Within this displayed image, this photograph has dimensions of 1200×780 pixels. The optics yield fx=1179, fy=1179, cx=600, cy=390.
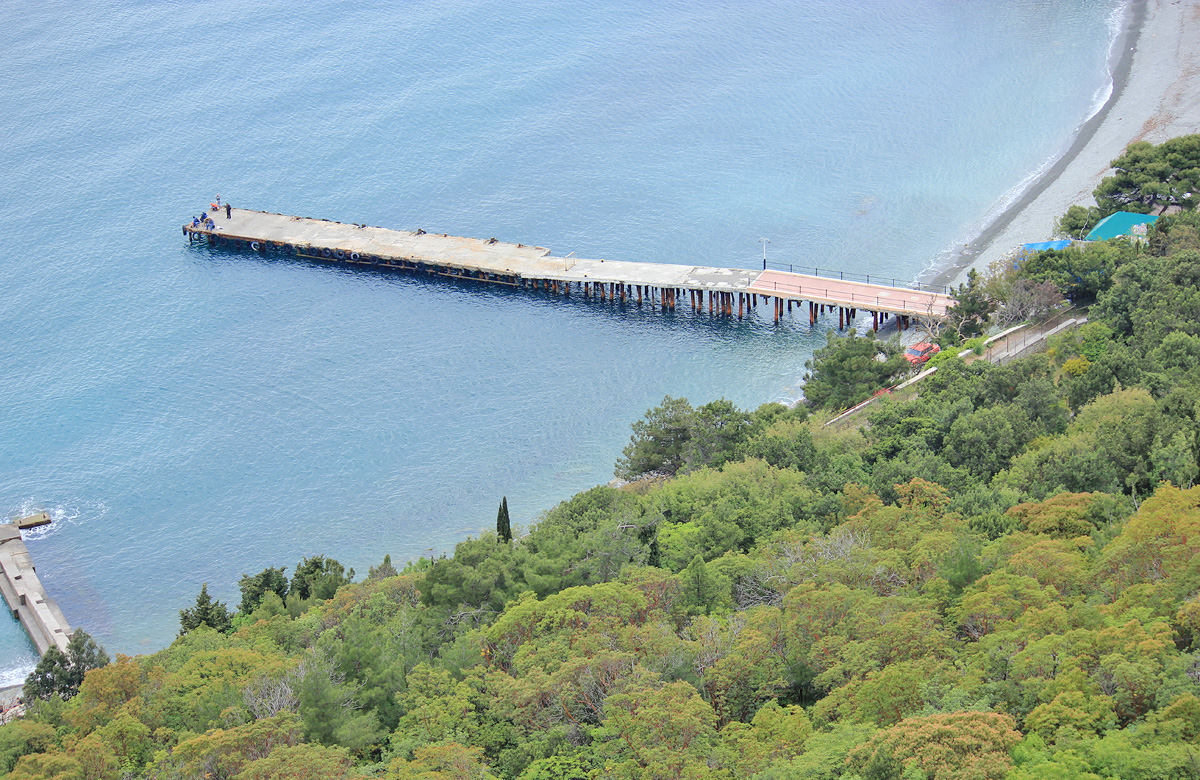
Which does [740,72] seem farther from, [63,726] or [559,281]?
[63,726]

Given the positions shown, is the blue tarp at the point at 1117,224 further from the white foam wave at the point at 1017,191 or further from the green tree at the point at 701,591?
the green tree at the point at 701,591

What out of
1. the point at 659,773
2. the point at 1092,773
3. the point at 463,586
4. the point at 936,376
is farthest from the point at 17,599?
the point at 1092,773

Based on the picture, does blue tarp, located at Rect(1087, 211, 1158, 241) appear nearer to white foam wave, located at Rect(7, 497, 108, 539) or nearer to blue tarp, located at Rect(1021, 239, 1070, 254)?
blue tarp, located at Rect(1021, 239, 1070, 254)

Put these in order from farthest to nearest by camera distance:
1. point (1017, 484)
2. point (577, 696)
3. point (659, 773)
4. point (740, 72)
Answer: point (740, 72), point (1017, 484), point (577, 696), point (659, 773)

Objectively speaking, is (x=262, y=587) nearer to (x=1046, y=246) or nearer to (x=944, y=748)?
(x=944, y=748)

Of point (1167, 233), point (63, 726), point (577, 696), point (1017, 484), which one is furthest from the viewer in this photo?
point (1167, 233)
